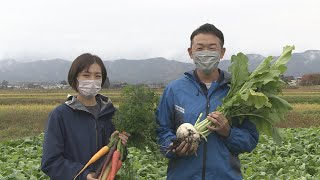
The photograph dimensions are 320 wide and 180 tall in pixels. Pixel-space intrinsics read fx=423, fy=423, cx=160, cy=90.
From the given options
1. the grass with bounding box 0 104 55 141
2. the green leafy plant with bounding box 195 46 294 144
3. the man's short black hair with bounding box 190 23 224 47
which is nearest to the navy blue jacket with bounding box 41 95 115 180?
the green leafy plant with bounding box 195 46 294 144

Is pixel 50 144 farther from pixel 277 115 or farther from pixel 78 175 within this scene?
pixel 277 115

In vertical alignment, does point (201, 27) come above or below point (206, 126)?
above

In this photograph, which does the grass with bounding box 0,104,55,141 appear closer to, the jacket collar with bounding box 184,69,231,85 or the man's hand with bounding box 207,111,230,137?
the jacket collar with bounding box 184,69,231,85

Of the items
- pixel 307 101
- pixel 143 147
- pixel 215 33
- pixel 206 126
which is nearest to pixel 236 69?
pixel 215 33

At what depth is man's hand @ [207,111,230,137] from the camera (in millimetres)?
3557

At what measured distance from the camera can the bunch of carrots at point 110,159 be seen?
3.64 metres

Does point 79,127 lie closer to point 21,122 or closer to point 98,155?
point 98,155

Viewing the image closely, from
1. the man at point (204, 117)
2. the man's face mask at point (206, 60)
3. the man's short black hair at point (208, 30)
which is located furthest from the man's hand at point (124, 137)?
the man's short black hair at point (208, 30)

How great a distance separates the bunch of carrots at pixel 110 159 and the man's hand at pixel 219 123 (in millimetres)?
813

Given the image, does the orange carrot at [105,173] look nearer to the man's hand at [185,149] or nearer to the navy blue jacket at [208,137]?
the navy blue jacket at [208,137]

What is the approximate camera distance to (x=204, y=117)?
146 inches

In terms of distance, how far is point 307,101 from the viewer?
3900cm

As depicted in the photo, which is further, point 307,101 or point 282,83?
point 307,101

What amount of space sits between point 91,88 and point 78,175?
0.77 meters
